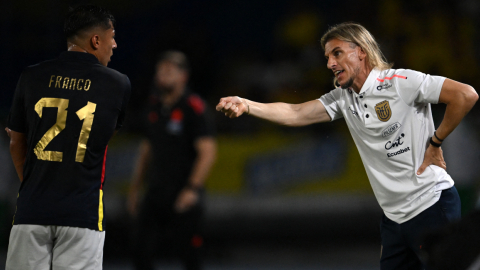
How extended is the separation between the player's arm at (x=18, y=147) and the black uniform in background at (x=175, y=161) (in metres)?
1.99

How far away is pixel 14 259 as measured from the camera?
1.96m

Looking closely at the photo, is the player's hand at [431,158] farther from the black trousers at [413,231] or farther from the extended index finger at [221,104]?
the extended index finger at [221,104]

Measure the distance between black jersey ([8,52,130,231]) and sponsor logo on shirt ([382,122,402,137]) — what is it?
1.47 metres

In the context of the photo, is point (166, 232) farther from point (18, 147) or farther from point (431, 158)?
point (431, 158)

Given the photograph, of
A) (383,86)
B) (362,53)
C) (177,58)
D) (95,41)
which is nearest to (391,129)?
(383,86)

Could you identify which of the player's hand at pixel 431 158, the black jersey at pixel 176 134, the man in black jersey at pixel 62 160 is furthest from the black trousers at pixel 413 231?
the black jersey at pixel 176 134

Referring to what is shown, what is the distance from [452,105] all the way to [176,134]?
2.60 metres

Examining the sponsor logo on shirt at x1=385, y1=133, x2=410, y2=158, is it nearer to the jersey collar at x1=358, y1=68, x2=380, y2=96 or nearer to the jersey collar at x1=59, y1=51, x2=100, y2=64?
the jersey collar at x1=358, y1=68, x2=380, y2=96

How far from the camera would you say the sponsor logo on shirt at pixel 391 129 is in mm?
2404

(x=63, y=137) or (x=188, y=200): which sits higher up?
(x=63, y=137)

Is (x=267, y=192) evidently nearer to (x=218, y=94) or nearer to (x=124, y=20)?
(x=218, y=94)

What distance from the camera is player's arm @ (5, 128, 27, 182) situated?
2.11m

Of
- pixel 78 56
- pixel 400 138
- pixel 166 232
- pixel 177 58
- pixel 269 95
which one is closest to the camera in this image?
pixel 78 56

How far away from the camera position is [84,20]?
217 centimetres
